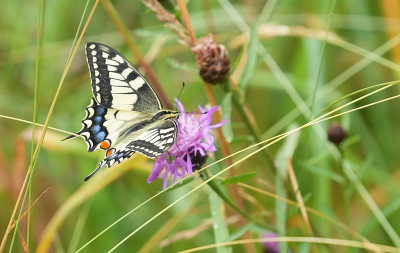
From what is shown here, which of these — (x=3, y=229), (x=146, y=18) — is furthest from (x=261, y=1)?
(x=3, y=229)

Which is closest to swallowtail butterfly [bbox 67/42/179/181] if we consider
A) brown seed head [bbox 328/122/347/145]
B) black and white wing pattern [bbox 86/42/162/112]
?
black and white wing pattern [bbox 86/42/162/112]

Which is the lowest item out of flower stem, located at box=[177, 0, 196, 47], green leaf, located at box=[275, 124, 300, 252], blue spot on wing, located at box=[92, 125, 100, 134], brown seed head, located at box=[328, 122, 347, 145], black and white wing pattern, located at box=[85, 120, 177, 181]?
green leaf, located at box=[275, 124, 300, 252]

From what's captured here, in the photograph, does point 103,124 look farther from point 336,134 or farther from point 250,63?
point 336,134

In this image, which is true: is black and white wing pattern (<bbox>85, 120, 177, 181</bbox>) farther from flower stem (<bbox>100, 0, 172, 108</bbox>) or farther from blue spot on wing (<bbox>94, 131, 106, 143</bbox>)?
flower stem (<bbox>100, 0, 172, 108</bbox>)

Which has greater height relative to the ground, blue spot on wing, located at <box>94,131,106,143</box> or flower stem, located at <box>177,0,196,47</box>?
flower stem, located at <box>177,0,196,47</box>

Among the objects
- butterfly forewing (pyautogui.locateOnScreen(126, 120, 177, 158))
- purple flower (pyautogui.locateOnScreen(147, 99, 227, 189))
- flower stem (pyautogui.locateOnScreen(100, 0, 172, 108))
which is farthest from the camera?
flower stem (pyautogui.locateOnScreen(100, 0, 172, 108))

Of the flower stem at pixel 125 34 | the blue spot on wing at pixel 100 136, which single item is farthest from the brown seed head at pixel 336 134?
the blue spot on wing at pixel 100 136

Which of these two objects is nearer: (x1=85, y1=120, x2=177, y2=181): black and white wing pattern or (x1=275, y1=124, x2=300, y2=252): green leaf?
(x1=85, y1=120, x2=177, y2=181): black and white wing pattern
